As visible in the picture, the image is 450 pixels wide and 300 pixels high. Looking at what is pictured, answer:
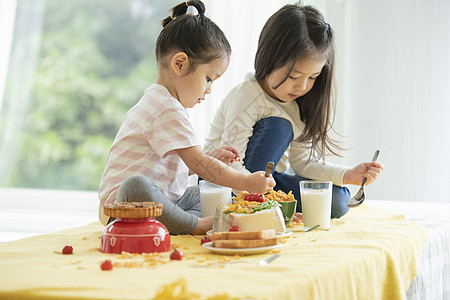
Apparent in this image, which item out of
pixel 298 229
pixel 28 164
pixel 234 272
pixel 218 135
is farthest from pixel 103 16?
pixel 234 272

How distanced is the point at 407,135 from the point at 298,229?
4.09 feet

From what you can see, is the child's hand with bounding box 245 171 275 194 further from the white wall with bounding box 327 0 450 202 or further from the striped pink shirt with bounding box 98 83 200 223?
the white wall with bounding box 327 0 450 202

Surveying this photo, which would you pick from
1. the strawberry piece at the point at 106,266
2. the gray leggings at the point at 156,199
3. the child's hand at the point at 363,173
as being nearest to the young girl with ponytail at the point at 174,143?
the gray leggings at the point at 156,199

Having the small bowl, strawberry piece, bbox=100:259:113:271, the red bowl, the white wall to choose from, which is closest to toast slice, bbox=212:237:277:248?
the red bowl

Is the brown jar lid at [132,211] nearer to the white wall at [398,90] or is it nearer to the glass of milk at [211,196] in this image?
the glass of milk at [211,196]

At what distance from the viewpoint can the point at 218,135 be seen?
2025 mm

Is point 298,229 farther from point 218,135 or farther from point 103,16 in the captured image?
point 103,16

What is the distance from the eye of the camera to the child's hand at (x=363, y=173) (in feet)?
5.83

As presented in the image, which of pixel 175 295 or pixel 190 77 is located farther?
pixel 190 77

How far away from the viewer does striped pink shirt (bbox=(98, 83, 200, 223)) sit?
56.7 inches

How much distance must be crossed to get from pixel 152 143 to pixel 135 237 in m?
0.40

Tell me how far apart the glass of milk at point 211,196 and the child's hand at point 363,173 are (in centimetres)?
53

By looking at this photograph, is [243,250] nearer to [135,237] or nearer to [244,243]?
[244,243]

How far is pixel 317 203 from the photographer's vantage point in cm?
150
